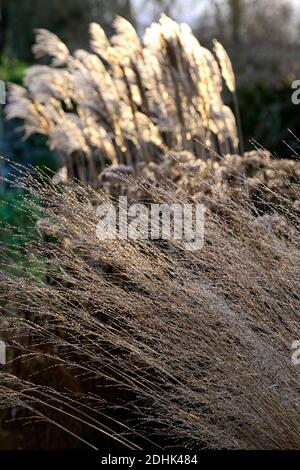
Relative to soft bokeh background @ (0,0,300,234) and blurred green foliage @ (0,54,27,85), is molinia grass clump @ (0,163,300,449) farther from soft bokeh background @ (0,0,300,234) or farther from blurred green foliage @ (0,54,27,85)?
Result: blurred green foliage @ (0,54,27,85)

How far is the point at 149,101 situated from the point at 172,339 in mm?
2990

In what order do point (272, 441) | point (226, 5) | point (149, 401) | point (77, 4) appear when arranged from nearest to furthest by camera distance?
point (272, 441)
point (149, 401)
point (77, 4)
point (226, 5)

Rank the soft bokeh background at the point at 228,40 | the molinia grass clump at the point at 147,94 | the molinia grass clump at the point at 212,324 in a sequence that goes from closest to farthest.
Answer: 1. the molinia grass clump at the point at 212,324
2. the molinia grass clump at the point at 147,94
3. the soft bokeh background at the point at 228,40

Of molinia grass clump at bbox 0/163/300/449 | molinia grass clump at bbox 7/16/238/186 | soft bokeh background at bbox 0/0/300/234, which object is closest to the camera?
molinia grass clump at bbox 0/163/300/449

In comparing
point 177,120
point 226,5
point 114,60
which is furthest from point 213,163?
point 226,5

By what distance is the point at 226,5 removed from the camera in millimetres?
19359

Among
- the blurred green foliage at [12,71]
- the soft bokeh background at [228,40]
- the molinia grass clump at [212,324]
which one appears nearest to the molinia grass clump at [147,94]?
the molinia grass clump at [212,324]

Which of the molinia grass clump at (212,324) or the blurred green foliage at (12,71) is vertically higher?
the blurred green foliage at (12,71)

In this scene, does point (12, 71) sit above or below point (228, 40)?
below

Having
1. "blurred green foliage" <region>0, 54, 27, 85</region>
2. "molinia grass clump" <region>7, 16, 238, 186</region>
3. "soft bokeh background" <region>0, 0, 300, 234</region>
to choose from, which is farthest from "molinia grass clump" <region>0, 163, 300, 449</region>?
"blurred green foliage" <region>0, 54, 27, 85</region>

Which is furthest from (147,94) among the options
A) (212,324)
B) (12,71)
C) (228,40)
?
(228,40)

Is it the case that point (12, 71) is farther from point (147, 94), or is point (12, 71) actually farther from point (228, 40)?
point (147, 94)

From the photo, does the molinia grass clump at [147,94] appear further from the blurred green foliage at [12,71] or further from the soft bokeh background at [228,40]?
the blurred green foliage at [12,71]

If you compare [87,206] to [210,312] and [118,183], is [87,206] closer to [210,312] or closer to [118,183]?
[210,312]
